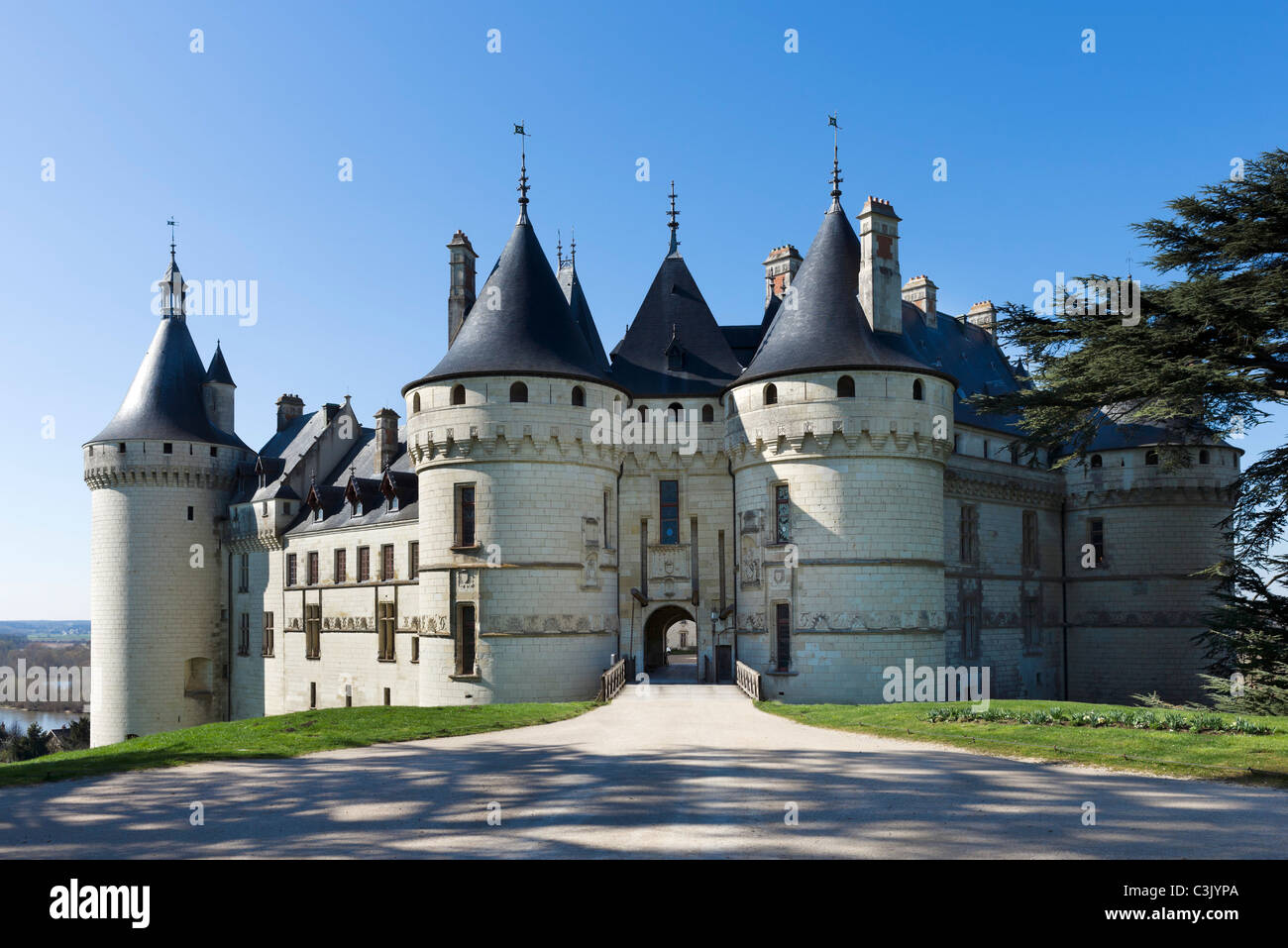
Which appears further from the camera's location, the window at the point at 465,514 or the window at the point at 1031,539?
the window at the point at 1031,539

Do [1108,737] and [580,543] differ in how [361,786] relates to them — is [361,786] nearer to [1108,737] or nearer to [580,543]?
[1108,737]

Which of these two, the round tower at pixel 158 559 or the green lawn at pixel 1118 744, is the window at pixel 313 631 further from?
the green lawn at pixel 1118 744

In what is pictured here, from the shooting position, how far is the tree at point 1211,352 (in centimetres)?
1953

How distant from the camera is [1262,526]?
20.2 meters

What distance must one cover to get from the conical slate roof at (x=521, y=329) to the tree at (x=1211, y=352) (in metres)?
13.1

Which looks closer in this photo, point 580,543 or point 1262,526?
point 1262,526

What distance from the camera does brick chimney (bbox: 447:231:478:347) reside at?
36250 mm

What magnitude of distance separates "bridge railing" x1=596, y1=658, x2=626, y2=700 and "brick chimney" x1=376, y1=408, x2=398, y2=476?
59.3 feet

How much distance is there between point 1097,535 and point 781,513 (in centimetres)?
1863

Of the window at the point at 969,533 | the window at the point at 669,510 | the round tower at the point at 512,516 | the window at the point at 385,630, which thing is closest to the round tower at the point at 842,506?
the window at the point at 669,510

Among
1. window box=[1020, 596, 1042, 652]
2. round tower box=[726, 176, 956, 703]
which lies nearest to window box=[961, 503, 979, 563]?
window box=[1020, 596, 1042, 652]

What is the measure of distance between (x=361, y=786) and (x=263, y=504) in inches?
1392
